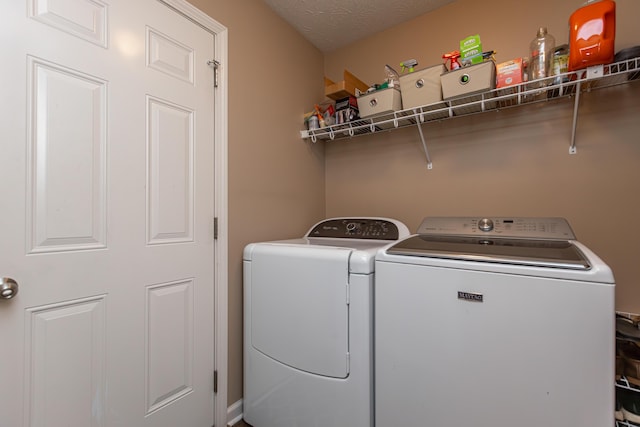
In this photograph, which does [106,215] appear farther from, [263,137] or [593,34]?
[593,34]

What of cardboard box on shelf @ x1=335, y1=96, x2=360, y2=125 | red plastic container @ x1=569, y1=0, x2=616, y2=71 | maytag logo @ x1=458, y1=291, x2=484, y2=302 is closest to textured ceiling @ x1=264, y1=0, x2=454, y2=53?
cardboard box on shelf @ x1=335, y1=96, x2=360, y2=125

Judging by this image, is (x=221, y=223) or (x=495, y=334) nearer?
(x=495, y=334)

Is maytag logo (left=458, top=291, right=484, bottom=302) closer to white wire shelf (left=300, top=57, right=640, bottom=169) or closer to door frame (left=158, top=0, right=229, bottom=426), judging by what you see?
Answer: white wire shelf (left=300, top=57, right=640, bottom=169)

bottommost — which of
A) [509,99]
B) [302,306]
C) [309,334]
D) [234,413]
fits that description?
[234,413]

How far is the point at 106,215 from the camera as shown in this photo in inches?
45.4

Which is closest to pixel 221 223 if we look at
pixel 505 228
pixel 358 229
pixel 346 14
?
pixel 358 229

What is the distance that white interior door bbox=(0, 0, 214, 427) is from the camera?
0.96 metres

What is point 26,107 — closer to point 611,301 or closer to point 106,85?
point 106,85

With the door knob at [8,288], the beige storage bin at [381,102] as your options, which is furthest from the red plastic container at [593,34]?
the door knob at [8,288]

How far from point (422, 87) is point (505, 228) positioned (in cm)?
88

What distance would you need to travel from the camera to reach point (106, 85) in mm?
1154

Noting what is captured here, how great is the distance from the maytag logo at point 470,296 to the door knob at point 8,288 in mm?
1458

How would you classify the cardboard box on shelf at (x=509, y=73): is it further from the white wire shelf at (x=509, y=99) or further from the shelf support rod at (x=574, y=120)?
the shelf support rod at (x=574, y=120)

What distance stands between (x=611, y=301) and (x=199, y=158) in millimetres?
1664
